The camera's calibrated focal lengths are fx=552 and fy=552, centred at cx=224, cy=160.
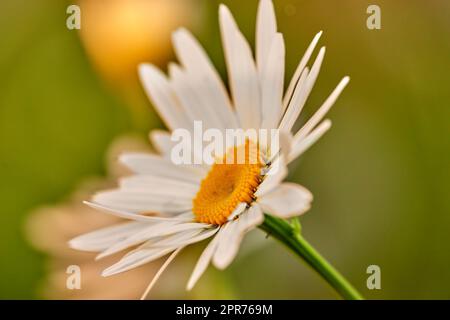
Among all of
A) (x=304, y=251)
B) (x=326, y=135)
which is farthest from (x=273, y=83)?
(x=326, y=135)

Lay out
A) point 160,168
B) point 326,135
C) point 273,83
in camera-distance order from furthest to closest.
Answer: point 326,135 → point 160,168 → point 273,83

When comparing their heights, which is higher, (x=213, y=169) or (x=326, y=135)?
(x=326, y=135)

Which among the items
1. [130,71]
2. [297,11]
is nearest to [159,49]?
[130,71]

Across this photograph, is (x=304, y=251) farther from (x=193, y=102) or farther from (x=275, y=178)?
(x=193, y=102)

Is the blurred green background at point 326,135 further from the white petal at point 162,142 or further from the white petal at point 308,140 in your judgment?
the white petal at point 308,140

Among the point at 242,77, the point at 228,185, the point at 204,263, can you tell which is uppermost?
the point at 242,77

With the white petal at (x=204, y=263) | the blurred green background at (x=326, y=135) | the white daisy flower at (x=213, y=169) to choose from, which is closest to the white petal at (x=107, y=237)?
the white daisy flower at (x=213, y=169)

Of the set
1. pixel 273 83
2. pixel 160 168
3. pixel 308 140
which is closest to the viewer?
pixel 308 140

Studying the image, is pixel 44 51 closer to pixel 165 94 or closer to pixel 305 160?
pixel 165 94

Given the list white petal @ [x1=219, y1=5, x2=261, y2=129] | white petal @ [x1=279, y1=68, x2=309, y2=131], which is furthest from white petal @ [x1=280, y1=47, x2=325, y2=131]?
white petal @ [x1=219, y1=5, x2=261, y2=129]
